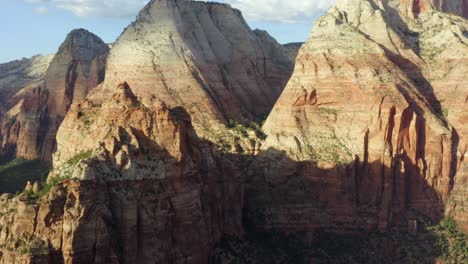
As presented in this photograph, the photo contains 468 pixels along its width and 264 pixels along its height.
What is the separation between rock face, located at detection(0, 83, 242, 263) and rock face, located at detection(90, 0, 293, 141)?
2584 centimetres

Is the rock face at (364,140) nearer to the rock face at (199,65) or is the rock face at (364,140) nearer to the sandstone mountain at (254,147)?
the sandstone mountain at (254,147)

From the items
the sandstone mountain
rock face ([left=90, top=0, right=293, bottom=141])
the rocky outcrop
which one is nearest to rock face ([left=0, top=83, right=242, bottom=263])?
the sandstone mountain

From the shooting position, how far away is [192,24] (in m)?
126

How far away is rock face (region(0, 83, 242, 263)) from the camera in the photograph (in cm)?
6838

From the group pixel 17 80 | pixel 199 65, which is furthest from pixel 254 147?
pixel 17 80

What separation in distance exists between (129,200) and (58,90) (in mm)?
75779

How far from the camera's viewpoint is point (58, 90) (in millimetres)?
145000

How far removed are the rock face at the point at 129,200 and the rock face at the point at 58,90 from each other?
5397 centimetres

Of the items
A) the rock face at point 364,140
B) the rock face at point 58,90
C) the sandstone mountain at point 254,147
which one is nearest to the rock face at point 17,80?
the rock face at point 58,90

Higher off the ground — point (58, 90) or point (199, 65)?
point (199, 65)

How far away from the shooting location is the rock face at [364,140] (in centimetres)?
9894

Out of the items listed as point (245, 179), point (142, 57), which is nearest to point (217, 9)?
point (142, 57)

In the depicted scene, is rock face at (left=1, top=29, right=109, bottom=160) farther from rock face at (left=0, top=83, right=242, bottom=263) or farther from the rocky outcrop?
rock face at (left=0, top=83, right=242, bottom=263)

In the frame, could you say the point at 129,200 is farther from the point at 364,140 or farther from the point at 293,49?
the point at 293,49
